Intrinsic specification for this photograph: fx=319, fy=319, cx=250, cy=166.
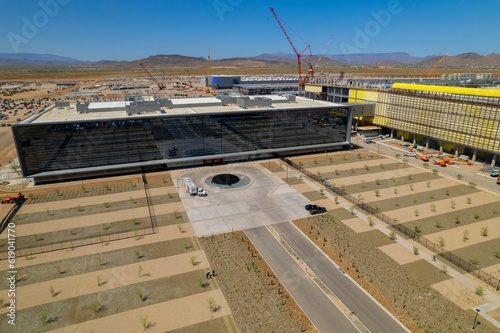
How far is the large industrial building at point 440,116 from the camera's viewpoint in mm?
65250

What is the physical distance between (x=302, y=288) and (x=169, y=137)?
137 feet

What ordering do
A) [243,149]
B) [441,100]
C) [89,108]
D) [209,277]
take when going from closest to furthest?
[209,277] → [89,108] → [243,149] → [441,100]

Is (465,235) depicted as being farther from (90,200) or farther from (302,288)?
(90,200)

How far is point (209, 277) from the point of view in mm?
32875

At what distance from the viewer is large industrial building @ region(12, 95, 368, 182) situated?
55.7m

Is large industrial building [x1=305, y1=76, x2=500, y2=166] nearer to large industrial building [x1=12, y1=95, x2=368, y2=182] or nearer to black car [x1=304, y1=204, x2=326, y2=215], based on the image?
large industrial building [x1=12, y1=95, x2=368, y2=182]

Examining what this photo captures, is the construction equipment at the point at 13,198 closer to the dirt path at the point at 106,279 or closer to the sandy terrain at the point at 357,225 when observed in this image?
the dirt path at the point at 106,279

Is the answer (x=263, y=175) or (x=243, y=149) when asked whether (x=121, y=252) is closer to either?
(x=263, y=175)

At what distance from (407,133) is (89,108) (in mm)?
78041

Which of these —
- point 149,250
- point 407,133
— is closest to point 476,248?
point 149,250

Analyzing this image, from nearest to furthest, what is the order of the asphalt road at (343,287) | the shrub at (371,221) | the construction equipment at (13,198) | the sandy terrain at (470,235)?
the asphalt road at (343,287)
the sandy terrain at (470,235)
the shrub at (371,221)
the construction equipment at (13,198)

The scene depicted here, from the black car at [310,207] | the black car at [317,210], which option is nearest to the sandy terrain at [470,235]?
the black car at [317,210]

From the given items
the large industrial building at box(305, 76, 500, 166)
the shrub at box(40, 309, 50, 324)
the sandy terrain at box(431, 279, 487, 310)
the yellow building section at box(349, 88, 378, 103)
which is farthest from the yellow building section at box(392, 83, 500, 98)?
the shrub at box(40, 309, 50, 324)

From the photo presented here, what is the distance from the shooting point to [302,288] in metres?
31.4
